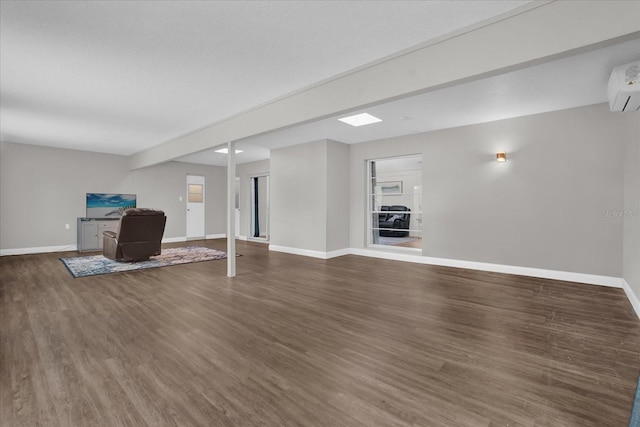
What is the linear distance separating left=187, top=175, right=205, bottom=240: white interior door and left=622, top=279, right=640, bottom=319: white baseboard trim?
31.3 feet

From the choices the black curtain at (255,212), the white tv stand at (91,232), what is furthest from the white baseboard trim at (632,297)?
the white tv stand at (91,232)

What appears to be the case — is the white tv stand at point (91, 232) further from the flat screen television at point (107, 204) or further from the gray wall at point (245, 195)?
the gray wall at point (245, 195)

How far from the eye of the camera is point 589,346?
2.32 m

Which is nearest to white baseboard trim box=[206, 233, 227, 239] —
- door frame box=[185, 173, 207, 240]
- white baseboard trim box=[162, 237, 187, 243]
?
door frame box=[185, 173, 207, 240]

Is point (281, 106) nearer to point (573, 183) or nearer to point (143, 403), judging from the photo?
point (143, 403)

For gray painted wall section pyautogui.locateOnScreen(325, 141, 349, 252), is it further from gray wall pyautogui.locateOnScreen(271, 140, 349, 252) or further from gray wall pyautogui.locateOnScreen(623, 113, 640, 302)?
gray wall pyautogui.locateOnScreen(623, 113, 640, 302)

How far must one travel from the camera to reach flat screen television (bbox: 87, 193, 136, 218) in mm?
7754

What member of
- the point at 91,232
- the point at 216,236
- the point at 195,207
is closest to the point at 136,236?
the point at 91,232

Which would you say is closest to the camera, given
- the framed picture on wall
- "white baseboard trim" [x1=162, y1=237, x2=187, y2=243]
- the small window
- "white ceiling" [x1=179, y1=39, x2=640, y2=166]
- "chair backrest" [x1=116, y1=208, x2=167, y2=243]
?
"white ceiling" [x1=179, y1=39, x2=640, y2=166]

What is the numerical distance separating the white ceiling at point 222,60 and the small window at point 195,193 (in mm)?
4320

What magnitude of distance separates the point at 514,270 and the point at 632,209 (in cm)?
166

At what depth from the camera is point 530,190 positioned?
4613 mm

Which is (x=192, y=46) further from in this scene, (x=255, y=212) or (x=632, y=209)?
(x=255, y=212)

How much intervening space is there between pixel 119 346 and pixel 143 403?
89cm
